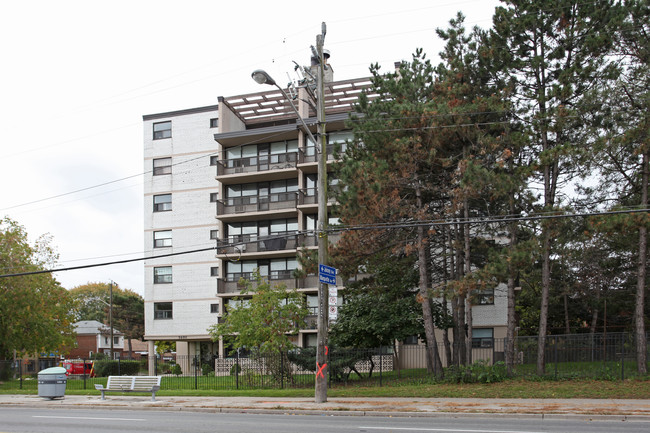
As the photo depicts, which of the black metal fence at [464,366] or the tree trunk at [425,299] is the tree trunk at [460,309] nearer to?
the black metal fence at [464,366]

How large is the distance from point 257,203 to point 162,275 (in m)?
10.2

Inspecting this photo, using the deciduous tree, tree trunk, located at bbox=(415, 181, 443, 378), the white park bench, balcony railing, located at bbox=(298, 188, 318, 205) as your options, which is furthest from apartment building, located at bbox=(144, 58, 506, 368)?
the white park bench

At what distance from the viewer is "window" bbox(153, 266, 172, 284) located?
4566cm

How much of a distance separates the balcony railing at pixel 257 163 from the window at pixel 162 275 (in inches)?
352

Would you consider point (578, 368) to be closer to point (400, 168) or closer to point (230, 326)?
point (400, 168)

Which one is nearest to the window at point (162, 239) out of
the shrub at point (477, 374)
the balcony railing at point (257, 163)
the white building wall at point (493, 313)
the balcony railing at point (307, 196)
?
the balcony railing at point (257, 163)

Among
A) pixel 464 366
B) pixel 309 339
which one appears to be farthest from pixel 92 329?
pixel 464 366

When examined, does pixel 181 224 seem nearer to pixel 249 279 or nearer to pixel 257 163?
pixel 249 279

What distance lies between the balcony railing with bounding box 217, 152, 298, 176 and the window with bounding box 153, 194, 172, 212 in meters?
5.87

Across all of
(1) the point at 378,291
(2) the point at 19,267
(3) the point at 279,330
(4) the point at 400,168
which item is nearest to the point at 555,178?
(4) the point at 400,168

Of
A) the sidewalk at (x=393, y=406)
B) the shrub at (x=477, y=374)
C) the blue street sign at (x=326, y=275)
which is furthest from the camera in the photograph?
the shrub at (x=477, y=374)

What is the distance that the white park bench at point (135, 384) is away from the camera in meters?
22.0

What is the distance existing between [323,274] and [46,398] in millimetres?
13680

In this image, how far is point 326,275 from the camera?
1941cm
